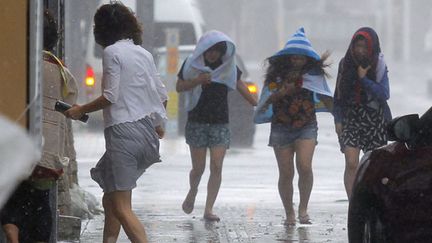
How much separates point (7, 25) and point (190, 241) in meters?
4.95

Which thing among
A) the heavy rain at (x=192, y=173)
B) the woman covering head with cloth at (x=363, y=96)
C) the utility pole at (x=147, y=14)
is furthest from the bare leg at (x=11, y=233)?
the utility pole at (x=147, y=14)

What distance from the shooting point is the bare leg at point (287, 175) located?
10.8m

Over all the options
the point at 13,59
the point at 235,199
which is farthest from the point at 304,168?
the point at 13,59

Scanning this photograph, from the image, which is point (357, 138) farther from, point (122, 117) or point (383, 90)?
point (122, 117)

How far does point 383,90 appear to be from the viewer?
1073 centimetres

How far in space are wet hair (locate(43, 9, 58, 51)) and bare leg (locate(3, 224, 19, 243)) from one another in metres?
1.04

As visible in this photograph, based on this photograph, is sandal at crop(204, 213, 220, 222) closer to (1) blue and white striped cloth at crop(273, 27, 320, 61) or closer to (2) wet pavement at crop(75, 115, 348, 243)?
(2) wet pavement at crop(75, 115, 348, 243)

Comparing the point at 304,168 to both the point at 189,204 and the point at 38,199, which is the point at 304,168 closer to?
the point at 189,204

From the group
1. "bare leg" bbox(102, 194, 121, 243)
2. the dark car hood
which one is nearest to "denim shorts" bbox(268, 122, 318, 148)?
"bare leg" bbox(102, 194, 121, 243)

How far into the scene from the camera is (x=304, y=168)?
1084 cm

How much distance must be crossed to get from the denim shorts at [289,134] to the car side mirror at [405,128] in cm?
392

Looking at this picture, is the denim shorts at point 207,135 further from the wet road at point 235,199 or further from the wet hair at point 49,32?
the wet hair at point 49,32

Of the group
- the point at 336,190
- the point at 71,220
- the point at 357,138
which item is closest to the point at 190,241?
the point at 71,220

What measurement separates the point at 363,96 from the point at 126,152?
3417 millimetres
